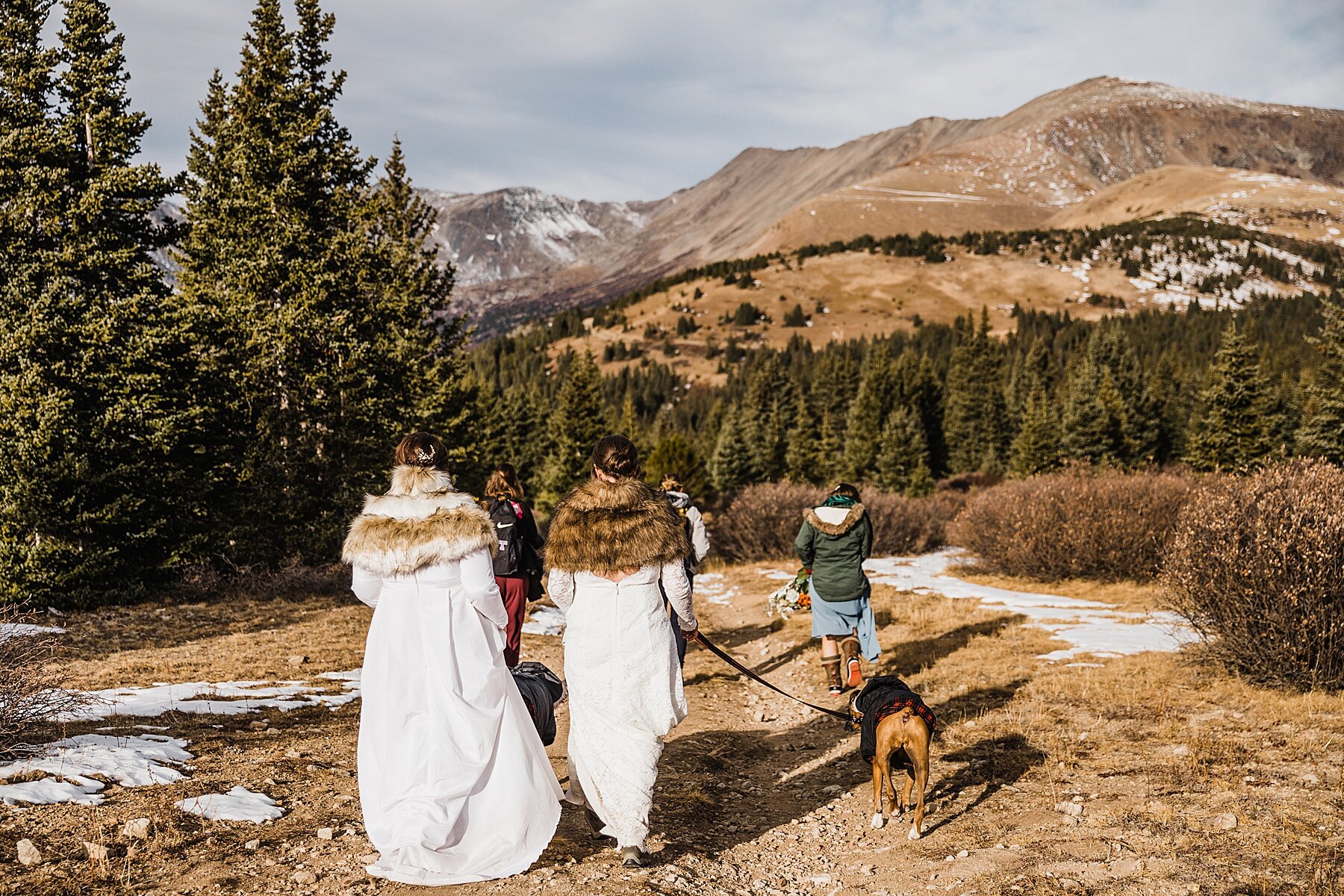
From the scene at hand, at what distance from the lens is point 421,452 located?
475cm

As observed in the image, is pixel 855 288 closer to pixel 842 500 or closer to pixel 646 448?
pixel 646 448

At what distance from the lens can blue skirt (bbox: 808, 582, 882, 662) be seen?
881cm

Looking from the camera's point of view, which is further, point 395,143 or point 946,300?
point 946,300

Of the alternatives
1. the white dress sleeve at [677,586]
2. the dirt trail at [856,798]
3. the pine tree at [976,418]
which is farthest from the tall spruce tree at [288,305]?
the pine tree at [976,418]

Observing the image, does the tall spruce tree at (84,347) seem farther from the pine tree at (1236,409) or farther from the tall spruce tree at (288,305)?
the pine tree at (1236,409)

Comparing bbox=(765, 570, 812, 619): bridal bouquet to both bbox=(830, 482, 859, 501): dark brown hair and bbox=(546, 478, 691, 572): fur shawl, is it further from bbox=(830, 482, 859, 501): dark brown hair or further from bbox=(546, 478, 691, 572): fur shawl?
bbox=(546, 478, 691, 572): fur shawl

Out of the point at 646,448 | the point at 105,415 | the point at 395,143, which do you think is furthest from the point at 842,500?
the point at 646,448

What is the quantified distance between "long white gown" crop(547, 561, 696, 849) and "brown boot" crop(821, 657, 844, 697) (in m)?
4.62

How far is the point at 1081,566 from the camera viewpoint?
16953mm

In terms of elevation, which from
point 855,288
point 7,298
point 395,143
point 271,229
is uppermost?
point 855,288

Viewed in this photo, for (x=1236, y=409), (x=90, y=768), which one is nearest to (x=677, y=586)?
(x=90, y=768)

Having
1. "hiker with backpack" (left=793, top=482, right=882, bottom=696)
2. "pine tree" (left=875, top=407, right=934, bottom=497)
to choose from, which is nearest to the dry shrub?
"hiker with backpack" (left=793, top=482, right=882, bottom=696)

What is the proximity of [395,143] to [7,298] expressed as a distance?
1946 centimetres

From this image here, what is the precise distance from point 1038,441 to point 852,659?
53472 millimetres
